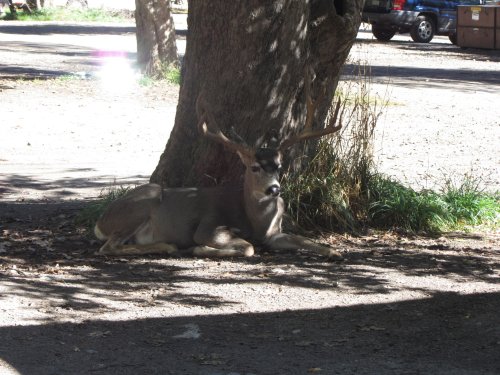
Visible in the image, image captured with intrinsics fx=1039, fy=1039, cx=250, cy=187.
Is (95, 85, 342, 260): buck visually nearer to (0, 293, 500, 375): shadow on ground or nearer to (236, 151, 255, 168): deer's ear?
(236, 151, 255, 168): deer's ear

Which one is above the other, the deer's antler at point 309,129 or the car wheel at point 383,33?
the deer's antler at point 309,129

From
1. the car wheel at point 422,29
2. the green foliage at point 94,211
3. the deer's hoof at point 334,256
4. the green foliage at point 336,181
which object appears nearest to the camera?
the deer's hoof at point 334,256

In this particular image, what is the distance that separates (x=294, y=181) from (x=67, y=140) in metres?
6.66

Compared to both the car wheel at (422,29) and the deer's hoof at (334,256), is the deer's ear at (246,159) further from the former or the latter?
the car wheel at (422,29)

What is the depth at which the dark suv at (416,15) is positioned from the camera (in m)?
34.6

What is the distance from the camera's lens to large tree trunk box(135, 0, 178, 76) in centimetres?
2228

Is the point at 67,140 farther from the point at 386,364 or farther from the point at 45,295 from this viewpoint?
the point at 386,364

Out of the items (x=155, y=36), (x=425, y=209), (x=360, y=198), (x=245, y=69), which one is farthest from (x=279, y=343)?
(x=155, y=36)

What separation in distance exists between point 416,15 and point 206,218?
90.5 ft

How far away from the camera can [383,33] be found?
122 feet

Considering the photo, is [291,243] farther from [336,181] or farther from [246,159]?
[336,181]

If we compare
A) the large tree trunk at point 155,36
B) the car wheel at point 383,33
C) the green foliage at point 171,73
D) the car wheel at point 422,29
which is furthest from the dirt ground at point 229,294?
the car wheel at point 383,33

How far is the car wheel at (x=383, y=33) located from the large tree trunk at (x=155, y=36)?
15533 mm

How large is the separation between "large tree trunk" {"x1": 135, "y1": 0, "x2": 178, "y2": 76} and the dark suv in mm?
12786
